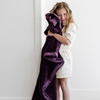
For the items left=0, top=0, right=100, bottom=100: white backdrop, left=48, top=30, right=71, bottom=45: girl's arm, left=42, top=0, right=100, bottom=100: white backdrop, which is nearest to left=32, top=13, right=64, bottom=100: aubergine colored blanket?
left=48, top=30, right=71, bottom=45: girl's arm

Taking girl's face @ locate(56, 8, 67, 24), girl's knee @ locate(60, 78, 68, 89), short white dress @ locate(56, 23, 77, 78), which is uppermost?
girl's face @ locate(56, 8, 67, 24)

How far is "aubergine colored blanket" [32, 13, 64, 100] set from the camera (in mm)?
1205

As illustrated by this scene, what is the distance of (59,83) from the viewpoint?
1396 mm

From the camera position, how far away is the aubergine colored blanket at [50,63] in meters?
1.21

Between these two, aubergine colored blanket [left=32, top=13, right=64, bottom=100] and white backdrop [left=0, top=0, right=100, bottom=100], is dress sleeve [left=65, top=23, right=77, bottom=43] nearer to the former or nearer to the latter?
aubergine colored blanket [left=32, top=13, right=64, bottom=100]

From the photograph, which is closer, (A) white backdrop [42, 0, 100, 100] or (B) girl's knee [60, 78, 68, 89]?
(B) girl's knee [60, 78, 68, 89]
